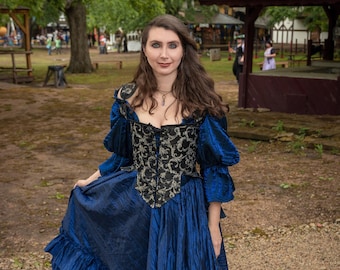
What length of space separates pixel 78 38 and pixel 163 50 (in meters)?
19.4

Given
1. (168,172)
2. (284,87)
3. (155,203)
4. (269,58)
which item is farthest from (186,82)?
(269,58)

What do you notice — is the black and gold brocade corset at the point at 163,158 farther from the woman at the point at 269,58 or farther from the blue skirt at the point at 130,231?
the woman at the point at 269,58

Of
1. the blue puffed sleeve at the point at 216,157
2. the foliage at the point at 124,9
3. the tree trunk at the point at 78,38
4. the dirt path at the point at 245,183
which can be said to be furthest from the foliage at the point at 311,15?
the blue puffed sleeve at the point at 216,157

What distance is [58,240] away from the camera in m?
2.67

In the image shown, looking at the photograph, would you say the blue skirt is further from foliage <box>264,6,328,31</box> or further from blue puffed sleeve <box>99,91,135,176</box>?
foliage <box>264,6,328,31</box>

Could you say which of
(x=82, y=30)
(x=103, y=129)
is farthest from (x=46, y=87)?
(x=103, y=129)

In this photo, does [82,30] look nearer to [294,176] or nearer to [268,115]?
[268,115]

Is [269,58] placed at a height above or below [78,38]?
below

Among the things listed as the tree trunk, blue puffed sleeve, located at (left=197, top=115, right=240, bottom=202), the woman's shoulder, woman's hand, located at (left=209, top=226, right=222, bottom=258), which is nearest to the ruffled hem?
woman's hand, located at (left=209, top=226, right=222, bottom=258)

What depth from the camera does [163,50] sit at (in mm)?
2332

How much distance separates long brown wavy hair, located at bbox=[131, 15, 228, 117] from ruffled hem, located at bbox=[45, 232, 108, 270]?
0.80 metres

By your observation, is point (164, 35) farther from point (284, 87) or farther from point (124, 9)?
point (124, 9)

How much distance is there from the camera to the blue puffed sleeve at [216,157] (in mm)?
2320

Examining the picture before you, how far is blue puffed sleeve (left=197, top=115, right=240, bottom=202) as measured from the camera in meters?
2.32
